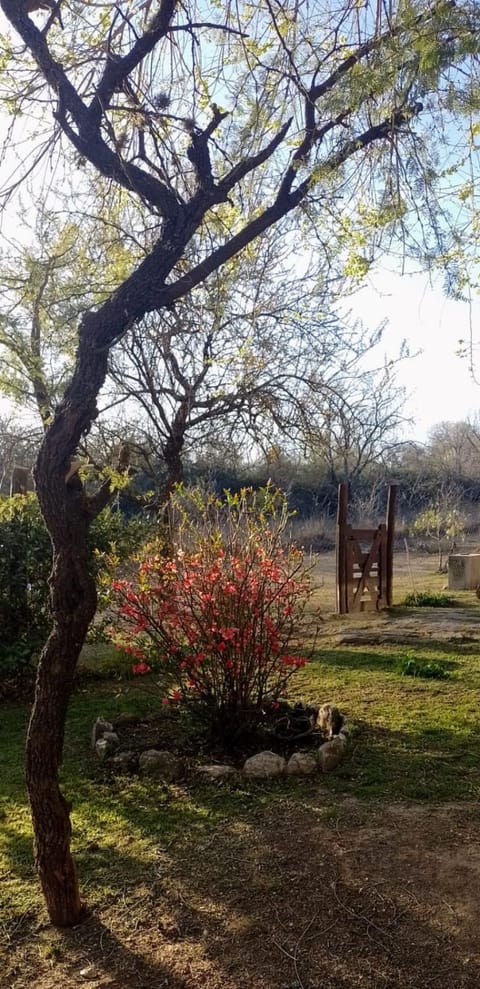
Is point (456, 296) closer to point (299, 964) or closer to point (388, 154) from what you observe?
point (388, 154)

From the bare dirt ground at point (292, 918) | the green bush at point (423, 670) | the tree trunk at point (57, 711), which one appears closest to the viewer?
the bare dirt ground at point (292, 918)

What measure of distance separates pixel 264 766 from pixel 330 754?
0.35m

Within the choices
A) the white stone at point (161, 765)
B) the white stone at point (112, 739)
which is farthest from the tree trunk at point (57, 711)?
the white stone at point (112, 739)

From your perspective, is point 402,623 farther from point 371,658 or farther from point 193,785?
point 193,785

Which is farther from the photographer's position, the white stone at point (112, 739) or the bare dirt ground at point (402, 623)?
the bare dirt ground at point (402, 623)

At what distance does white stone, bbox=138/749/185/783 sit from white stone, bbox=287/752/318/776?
1.81 ft

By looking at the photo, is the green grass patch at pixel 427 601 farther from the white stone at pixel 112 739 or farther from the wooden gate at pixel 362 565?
the white stone at pixel 112 739

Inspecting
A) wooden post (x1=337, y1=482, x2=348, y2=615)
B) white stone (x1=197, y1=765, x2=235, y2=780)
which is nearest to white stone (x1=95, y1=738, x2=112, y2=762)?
white stone (x1=197, y1=765, x2=235, y2=780)

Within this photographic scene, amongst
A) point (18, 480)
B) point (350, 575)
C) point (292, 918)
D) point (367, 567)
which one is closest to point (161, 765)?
point (292, 918)

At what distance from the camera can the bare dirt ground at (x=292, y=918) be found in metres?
2.08

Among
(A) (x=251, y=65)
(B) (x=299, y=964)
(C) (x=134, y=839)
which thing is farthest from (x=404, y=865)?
(A) (x=251, y=65)

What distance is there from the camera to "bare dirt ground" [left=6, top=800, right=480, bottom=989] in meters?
2.08

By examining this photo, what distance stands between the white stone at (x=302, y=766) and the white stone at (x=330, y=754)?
0.04 metres

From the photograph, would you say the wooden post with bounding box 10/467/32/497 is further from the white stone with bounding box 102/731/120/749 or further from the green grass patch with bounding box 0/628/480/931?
the white stone with bounding box 102/731/120/749
